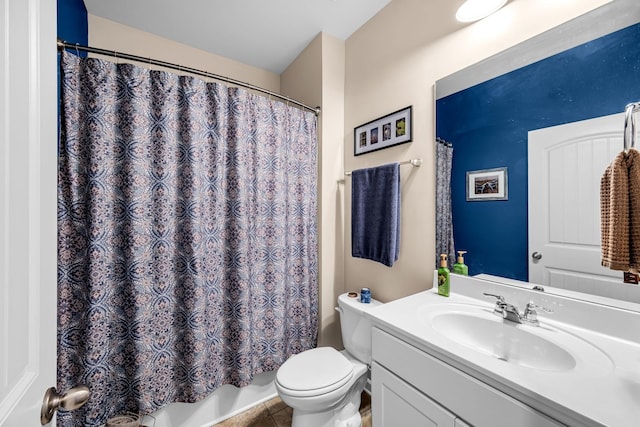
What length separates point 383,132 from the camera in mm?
1651

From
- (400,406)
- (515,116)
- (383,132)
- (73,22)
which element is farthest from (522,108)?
(73,22)

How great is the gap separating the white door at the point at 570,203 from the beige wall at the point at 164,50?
2.15 meters

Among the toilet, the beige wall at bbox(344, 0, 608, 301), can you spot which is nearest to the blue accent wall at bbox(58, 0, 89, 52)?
the beige wall at bbox(344, 0, 608, 301)

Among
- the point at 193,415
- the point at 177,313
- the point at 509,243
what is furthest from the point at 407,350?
the point at 193,415

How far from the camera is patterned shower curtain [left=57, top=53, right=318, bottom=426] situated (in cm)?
119

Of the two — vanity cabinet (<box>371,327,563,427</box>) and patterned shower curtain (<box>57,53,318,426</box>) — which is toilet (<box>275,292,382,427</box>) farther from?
patterned shower curtain (<box>57,53,318,426</box>)

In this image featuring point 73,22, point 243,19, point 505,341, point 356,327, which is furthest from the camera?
point 243,19

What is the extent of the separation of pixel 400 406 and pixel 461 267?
0.68 meters

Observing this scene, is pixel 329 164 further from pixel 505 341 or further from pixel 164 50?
pixel 164 50

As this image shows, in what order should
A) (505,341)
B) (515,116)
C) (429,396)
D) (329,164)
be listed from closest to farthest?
(429,396), (505,341), (515,116), (329,164)

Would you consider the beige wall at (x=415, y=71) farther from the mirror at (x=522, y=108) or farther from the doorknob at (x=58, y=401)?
the doorknob at (x=58, y=401)

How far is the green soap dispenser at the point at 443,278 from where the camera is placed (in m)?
1.28
